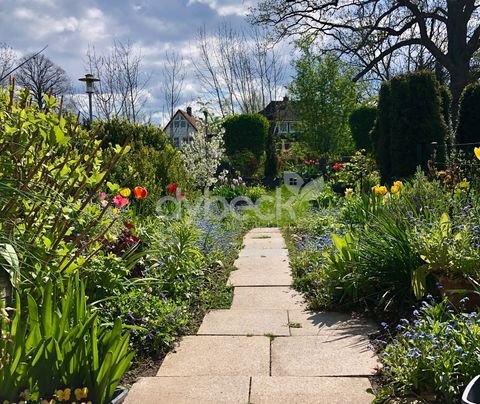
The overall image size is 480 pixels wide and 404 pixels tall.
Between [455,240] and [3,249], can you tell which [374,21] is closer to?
[455,240]

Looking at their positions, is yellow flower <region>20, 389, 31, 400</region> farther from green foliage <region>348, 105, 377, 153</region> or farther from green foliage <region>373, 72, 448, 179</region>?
green foliage <region>348, 105, 377, 153</region>

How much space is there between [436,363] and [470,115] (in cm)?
884

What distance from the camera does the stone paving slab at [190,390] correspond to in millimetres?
2057

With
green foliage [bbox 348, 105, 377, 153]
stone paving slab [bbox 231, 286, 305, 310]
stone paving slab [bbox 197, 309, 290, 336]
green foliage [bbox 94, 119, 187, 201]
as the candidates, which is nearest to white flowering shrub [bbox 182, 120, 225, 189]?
green foliage [bbox 94, 119, 187, 201]

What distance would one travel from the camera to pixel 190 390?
7.06ft

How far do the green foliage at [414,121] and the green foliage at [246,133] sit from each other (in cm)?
869

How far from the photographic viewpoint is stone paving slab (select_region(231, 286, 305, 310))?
3547 millimetres

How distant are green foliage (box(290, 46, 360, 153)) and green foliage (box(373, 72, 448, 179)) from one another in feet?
38.1

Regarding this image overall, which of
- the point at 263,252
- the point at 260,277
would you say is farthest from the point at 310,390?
the point at 263,252

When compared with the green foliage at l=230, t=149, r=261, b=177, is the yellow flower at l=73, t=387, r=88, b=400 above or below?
below

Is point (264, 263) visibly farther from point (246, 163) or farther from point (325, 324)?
point (246, 163)

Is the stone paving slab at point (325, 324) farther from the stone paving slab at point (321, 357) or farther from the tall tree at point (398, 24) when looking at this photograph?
the tall tree at point (398, 24)

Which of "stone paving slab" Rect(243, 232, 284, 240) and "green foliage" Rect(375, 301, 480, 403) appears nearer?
"green foliage" Rect(375, 301, 480, 403)

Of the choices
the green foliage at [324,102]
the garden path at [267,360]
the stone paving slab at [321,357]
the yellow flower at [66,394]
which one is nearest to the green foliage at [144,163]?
the garden path at [267,360]
